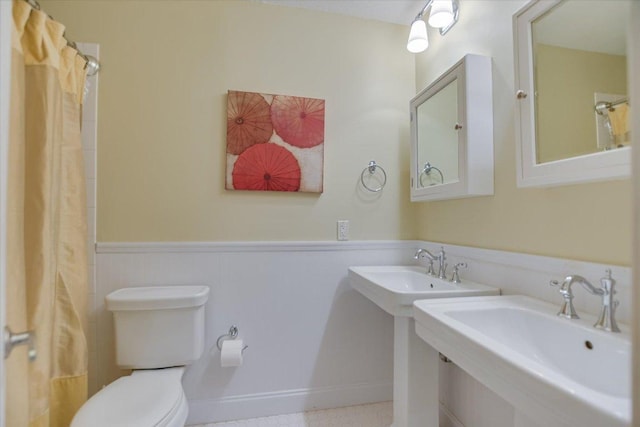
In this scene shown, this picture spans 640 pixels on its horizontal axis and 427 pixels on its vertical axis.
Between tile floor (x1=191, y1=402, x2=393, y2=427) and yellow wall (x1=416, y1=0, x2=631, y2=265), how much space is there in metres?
1.07

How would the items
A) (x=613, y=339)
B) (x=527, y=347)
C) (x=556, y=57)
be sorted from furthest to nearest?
(x=556, y=57)
(x=527, y=347)
(x=613, y=339)

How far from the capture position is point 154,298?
138cm

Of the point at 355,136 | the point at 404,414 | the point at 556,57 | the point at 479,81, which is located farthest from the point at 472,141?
the point at 404,414

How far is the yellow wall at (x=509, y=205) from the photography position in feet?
2.92

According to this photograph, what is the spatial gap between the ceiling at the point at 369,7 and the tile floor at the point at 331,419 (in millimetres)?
2404

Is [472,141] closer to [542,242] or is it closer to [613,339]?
[542,242]

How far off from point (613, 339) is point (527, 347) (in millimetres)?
218

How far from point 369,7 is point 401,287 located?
1678 mm

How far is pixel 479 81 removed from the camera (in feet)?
4.30

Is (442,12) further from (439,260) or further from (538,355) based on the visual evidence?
(538,355)

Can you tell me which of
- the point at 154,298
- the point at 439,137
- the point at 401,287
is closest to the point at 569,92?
the point at 439,137

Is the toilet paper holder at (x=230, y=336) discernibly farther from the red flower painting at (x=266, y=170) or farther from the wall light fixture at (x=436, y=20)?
the wall light fixture at (x=436, y=20)

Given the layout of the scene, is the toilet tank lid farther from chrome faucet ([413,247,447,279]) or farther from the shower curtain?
chrome faucet ([413,247,447,279])

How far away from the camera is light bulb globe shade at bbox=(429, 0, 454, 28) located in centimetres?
154
